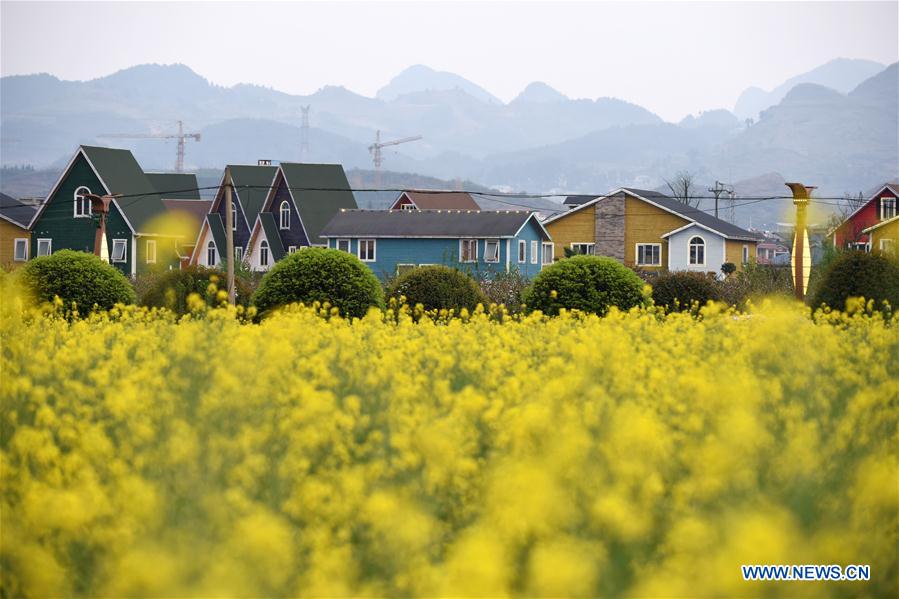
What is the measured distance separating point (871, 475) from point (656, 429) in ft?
3.62

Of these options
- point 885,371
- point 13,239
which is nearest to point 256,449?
point 885,371

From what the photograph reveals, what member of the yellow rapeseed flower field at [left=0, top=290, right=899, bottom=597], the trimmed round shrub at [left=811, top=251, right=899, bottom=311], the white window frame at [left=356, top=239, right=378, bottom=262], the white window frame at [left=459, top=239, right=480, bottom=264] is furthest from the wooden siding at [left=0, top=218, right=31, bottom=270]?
the yellow rapeseed flower field at [left=0, top=290, right=899, bottom=597]

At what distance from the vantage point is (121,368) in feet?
31.9

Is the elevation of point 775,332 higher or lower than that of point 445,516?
higher

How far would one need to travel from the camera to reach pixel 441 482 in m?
5.80

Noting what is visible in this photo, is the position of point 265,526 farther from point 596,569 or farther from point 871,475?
point 871,475

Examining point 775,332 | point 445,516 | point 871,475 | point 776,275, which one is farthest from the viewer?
point 776,275

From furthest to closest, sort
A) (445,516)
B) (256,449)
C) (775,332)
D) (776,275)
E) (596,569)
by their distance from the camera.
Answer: (776,275), (775,332), (256,449), (445,516), (596,569)

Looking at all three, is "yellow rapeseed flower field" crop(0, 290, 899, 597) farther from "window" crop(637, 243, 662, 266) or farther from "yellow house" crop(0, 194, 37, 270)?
"yellow house" crop(0, 194, 37, 270)

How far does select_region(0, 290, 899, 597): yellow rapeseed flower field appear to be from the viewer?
439 cm

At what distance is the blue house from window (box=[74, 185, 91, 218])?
10.6m

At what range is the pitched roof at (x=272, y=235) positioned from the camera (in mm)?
55969

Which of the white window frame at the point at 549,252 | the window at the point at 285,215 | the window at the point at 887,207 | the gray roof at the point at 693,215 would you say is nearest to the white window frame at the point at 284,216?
the window at the point at 285,215

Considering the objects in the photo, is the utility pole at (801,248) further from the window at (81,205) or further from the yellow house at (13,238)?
the yellow house at (13,238)
